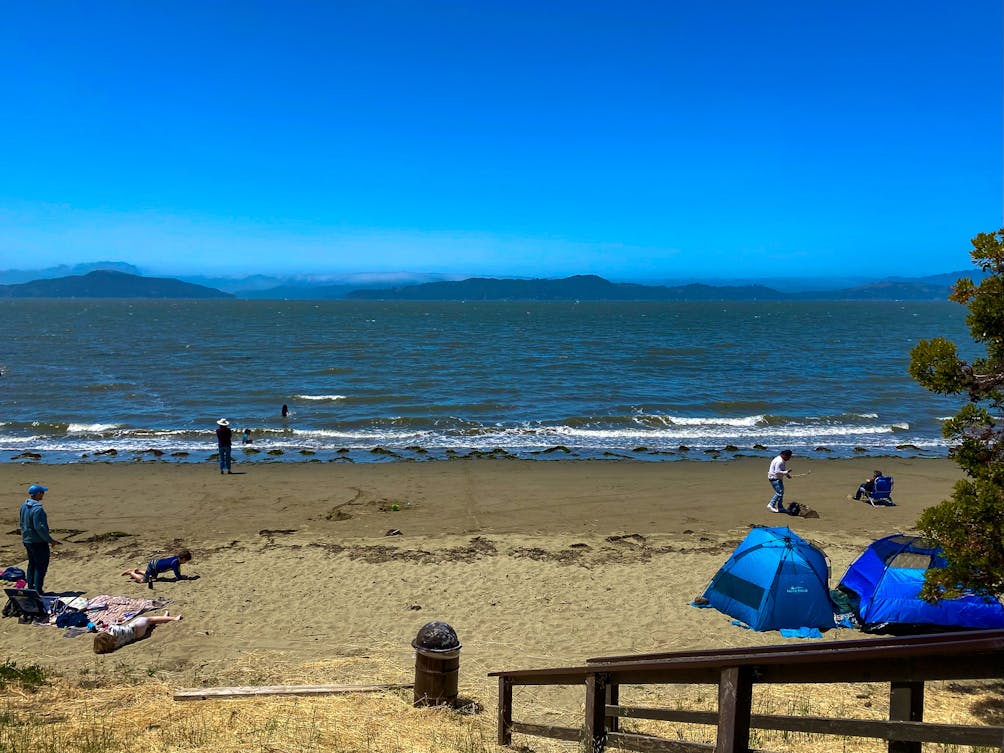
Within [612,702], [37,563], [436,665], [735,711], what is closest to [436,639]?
[436,665]

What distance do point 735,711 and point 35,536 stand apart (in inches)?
459

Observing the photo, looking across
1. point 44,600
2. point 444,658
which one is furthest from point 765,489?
point 44,600

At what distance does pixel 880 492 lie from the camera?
19.1m

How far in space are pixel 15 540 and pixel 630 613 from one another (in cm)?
1289

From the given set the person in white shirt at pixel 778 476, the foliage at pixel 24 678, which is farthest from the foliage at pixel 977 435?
the person in white shirt at pixel 778 476

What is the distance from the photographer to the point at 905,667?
227cm

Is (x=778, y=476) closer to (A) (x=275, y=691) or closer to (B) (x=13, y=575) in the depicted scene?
(A) (x=275, y=691)

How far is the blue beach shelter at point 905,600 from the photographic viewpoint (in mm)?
10047

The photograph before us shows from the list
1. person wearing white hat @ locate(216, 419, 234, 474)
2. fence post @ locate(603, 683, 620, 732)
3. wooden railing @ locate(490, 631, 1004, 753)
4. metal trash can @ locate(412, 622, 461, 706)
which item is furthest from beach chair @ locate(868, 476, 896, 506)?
person wearing white hat @ locate(216, 419, 234, 474)

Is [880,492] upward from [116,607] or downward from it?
upward

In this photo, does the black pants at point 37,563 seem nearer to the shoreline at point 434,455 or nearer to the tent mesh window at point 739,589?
the tent mesh window at point 739,589

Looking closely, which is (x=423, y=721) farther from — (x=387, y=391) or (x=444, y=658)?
(x=387, y=391)

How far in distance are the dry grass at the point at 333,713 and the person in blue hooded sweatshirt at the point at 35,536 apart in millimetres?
2906

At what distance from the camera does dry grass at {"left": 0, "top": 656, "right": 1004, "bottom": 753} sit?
582cm
